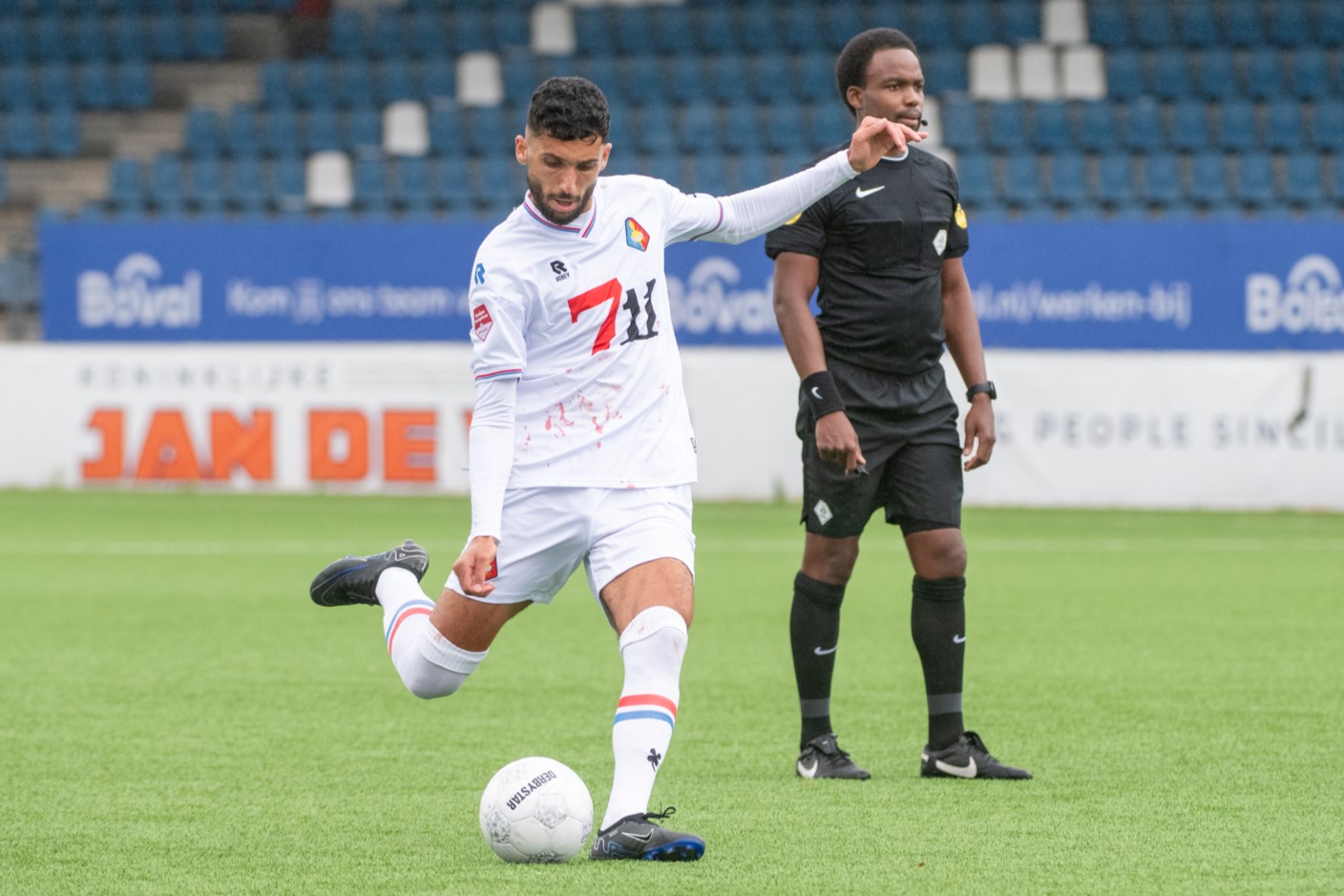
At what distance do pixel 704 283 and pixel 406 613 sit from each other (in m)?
12.9

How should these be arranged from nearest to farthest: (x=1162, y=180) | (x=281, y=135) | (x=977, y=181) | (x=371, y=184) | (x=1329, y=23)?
(x=1162, y=180) → (x=977, y=181) → (x=371, y=184) → (x=1329, y=23) → (x=281, y=135)

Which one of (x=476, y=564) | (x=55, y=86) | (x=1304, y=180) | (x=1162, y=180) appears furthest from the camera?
(x=55, y=86)

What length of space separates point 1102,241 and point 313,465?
715 cm

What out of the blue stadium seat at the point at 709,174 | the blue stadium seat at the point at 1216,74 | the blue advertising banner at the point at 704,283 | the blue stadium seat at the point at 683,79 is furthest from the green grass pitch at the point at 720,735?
the blue stadium seat at the point at 683,79

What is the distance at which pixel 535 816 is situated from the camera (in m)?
4.35

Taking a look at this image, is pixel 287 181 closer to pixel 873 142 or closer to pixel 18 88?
pixel 18 88

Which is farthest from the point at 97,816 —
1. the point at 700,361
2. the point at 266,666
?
the point at 700,361

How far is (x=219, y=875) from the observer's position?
4.27 m

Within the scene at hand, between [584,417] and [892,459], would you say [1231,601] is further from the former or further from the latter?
[584,417]

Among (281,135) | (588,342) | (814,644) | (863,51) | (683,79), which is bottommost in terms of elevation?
(814,644)

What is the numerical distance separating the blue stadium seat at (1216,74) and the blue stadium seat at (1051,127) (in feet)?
4.97

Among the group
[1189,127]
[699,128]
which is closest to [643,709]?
[699,128]

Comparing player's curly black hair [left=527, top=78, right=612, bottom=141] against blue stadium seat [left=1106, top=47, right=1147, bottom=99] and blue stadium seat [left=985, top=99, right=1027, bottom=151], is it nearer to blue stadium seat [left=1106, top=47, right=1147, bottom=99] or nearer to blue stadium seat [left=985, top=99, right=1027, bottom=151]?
blue stadium seat [left=985, top=99, right=1027, bottom=151]

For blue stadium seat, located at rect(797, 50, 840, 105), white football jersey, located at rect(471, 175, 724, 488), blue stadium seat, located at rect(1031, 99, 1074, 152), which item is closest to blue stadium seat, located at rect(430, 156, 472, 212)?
blue stadium seat, located at rect(797, 50, 840, 105)
